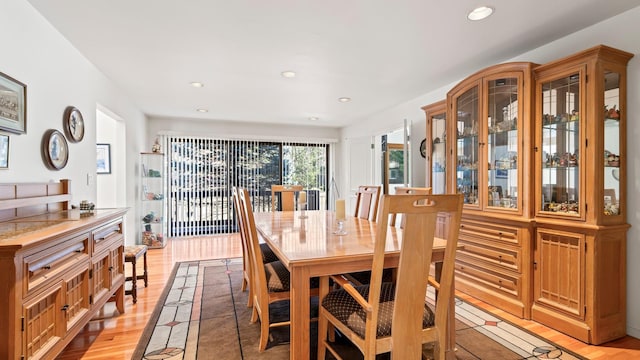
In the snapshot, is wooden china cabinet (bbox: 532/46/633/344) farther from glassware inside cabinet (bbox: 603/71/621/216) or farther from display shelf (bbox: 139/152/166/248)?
display shelf (bbox: 139/152/166/248)

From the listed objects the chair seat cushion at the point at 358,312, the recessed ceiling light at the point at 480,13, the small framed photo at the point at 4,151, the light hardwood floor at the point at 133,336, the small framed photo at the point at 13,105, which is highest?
the recessed ceiling light at the point at 480,13

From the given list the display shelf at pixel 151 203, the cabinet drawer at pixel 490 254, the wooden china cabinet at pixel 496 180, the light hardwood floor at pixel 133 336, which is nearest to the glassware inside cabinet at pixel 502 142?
the wooden china cabinet at pixel 496 180

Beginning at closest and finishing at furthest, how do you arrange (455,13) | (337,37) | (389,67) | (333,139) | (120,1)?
(120,1) < (455,13) < (337,37) < (389,67) < (333,139)

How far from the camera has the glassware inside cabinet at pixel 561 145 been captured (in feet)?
7.91

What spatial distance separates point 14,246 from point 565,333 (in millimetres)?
3380

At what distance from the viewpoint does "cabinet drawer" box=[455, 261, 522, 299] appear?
274 centimetres

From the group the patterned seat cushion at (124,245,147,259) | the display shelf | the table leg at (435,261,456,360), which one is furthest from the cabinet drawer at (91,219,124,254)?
the display shelf

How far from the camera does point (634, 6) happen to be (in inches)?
88.1

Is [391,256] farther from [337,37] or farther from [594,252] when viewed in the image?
[337,37]

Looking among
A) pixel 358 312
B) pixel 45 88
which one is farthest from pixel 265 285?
pixel 45 88

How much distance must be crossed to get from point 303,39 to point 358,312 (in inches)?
86.7

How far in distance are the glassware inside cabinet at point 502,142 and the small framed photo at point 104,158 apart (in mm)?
4896

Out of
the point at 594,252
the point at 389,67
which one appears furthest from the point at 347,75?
the point at 594,252

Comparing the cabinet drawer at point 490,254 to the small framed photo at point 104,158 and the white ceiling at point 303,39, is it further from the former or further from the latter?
the small framed photo at point 104,158
